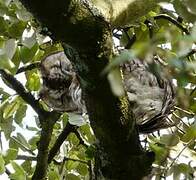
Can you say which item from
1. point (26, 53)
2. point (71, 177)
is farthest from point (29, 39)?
point (71, 177)

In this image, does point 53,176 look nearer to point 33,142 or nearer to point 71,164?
point 71,164

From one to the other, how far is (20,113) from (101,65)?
1.04m

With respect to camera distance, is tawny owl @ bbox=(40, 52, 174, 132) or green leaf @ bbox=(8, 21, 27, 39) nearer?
tawny owl @ bbox=(40, 52, 174, 132)


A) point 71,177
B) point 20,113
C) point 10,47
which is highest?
point 10,47

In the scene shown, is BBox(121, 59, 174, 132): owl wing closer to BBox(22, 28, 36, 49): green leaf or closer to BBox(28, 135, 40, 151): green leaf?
BBox(22, 28, 36, 49): green leaf

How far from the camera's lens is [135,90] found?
134 centimetres

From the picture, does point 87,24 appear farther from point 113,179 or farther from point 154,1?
point 113,179

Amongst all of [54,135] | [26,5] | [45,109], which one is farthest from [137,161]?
[54,135]

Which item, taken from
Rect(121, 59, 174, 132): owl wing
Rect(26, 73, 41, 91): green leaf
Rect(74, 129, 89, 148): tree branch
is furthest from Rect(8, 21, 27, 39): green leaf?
Rect(74, 129, 89, 148): tree branch

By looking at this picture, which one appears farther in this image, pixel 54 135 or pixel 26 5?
pixel 54 135

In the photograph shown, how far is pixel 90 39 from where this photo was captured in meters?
1.03

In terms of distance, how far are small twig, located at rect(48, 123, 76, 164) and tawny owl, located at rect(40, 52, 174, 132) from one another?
16.0 inches

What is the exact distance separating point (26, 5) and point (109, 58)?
20 cm

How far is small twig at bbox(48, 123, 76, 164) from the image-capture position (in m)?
1.95
